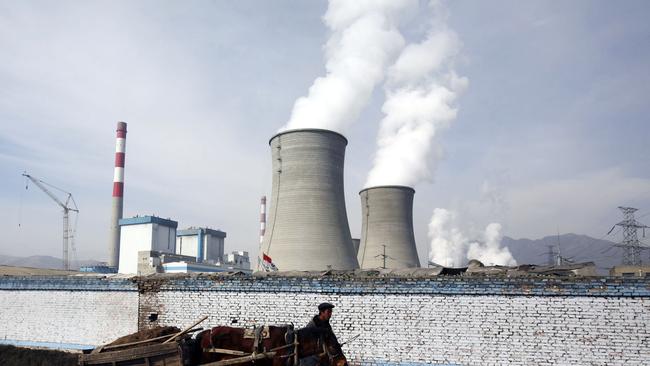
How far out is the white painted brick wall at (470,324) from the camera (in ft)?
24.9

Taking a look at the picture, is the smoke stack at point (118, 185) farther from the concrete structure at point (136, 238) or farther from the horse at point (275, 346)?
the horse at point (275, 346)

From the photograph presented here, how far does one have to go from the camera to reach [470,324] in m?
8.36

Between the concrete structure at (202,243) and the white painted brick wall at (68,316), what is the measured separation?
43941 mm

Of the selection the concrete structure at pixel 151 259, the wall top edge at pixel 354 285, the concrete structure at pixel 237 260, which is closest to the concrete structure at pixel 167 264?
the concrete structure at pixel 151 259

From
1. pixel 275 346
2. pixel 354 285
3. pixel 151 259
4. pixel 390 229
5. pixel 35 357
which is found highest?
pixel 390 229

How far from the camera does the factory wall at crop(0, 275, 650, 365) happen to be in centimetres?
763

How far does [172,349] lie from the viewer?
5.42 meters

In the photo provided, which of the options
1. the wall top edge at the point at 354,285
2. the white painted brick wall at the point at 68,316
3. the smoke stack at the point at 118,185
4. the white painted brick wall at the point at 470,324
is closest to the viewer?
the white painted brick wall at the point at 470,324

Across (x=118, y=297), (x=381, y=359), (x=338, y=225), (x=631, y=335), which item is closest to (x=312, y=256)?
(x=338, y=225)

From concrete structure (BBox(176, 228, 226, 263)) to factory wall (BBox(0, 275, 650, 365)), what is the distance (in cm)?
4575

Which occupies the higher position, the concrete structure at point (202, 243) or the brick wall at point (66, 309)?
the concrete structure at point (202, 243)

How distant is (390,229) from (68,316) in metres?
17.2

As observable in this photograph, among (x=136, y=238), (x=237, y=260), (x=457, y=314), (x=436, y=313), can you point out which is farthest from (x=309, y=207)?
(x=237, y=260)

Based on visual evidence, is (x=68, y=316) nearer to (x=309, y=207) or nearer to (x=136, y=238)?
(x=309, y=207)
